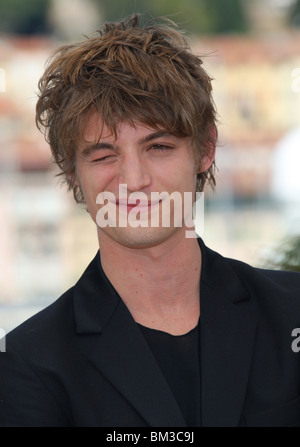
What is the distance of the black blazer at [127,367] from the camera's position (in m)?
1.87

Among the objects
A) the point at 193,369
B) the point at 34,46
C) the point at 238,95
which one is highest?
the point at 34,46

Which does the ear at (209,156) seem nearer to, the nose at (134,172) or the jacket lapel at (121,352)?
the nose at (134,172)

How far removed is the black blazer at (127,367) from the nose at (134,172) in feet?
1.00

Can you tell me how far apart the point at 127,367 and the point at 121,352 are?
0.04 meters

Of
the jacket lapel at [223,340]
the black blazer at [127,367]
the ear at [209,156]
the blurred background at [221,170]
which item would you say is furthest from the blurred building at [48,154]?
the black blazer at [127,367]

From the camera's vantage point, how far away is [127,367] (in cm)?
191

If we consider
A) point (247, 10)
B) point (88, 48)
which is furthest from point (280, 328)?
point (247, 10)

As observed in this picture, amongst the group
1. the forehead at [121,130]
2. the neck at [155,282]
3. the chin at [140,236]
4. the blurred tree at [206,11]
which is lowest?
the neck at [155,282]

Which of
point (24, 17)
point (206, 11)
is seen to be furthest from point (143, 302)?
point (24, 17)

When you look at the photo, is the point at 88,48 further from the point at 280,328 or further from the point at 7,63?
the point at 7,63

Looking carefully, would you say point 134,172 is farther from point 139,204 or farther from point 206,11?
point 206,11

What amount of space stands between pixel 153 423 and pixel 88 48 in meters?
1.02

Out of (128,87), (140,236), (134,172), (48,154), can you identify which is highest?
(48,154)

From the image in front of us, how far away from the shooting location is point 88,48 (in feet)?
6.87
